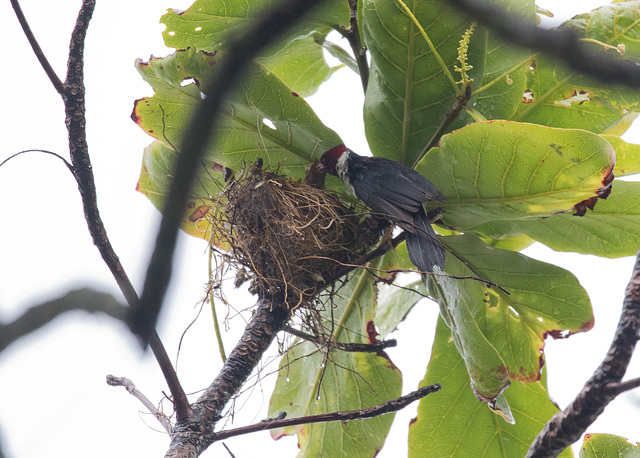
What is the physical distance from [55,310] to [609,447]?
1680mm

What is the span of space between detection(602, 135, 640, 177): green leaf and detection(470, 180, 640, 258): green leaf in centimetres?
10

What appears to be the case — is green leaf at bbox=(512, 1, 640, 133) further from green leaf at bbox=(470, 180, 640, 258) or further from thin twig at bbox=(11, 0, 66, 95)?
thin twig at bbox=(11, 0, 66, 95)

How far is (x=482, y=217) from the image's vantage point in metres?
1.64

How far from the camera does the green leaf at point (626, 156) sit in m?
1.67

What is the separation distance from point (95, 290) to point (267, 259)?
1229mm

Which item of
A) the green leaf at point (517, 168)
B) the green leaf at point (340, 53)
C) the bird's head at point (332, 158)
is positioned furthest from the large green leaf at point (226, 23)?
the green leaf at point (517, 168)

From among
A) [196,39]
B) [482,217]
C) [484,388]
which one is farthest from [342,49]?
[484,388]

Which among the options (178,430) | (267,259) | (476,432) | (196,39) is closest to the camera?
(178,430)

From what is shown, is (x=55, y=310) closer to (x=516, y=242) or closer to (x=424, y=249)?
(x=424, y=249)

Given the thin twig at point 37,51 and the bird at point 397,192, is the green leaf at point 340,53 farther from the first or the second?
the thin twig at point 37,51

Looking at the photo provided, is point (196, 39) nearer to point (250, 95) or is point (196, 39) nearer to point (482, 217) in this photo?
point (250, 95)

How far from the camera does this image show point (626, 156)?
1705mm

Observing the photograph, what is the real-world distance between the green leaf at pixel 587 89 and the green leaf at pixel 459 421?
79cm

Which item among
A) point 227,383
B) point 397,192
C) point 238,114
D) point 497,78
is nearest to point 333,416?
point 227,383
